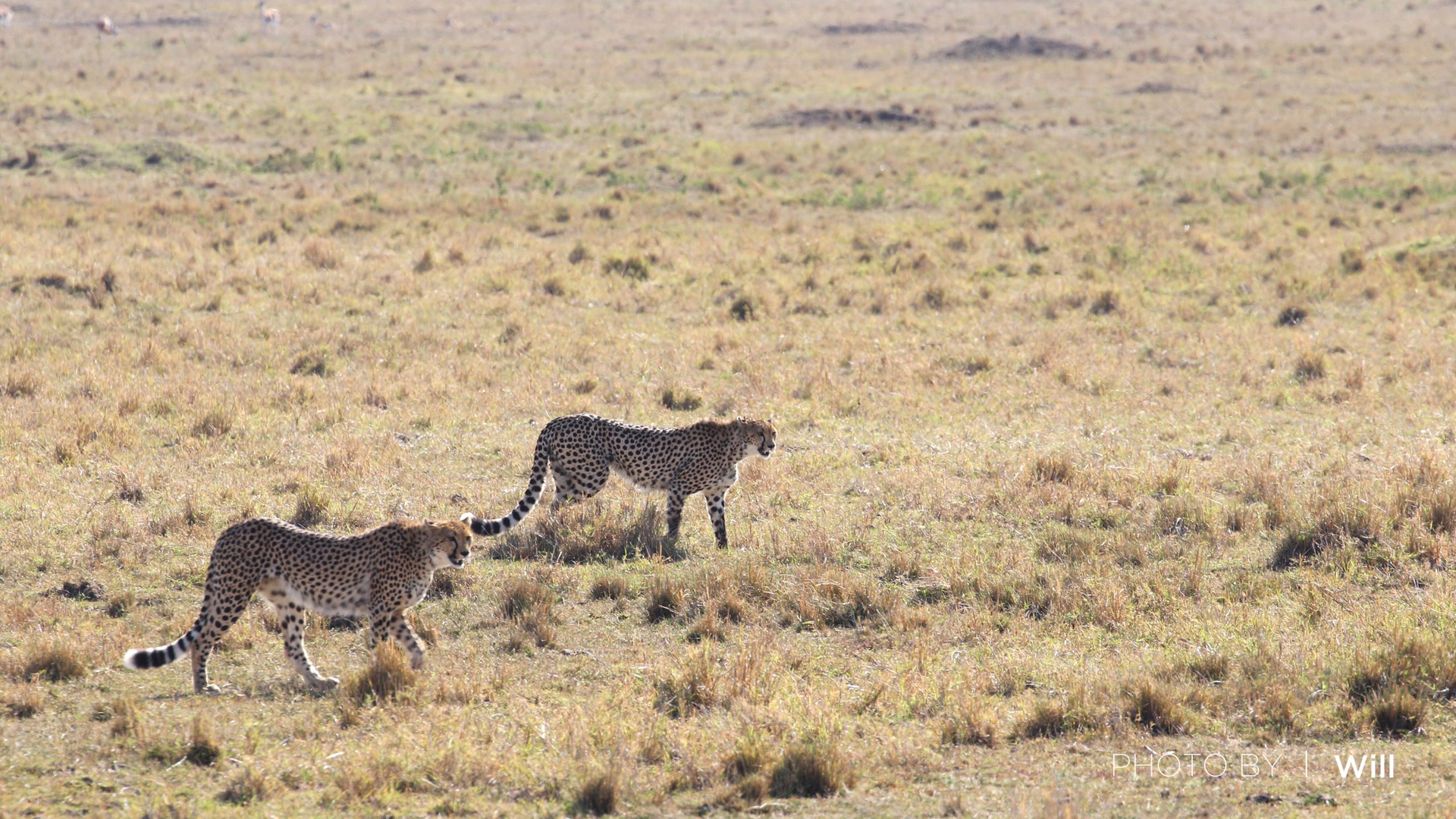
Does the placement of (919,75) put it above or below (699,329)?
above

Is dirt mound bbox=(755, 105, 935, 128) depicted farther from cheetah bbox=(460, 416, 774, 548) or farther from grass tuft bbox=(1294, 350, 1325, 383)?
cheetah bbox=(460, 416, 774, 548)

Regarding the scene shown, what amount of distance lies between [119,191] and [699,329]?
15231mm

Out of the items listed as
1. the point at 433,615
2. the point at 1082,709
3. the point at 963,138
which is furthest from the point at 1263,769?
the point at 963,138

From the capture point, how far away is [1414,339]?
18828 millimetres

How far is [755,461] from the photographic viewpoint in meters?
13.4

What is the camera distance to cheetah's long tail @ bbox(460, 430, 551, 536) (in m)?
9.85

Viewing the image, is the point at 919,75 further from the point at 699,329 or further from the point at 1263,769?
the point at 1263,769

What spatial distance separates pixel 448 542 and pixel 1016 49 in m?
50.3

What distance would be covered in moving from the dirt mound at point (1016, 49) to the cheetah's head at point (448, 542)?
48900mm

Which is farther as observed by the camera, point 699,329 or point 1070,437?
point 699,329

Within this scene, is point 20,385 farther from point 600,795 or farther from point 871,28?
point 871,28

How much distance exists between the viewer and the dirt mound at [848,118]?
39844 millimetres

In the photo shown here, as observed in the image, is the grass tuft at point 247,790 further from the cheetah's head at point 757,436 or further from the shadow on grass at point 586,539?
the cheetah's head at point 757,436

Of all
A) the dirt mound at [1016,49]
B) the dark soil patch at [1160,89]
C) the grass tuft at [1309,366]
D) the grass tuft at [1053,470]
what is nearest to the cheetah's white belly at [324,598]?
the grass tuft at [1053,470]
